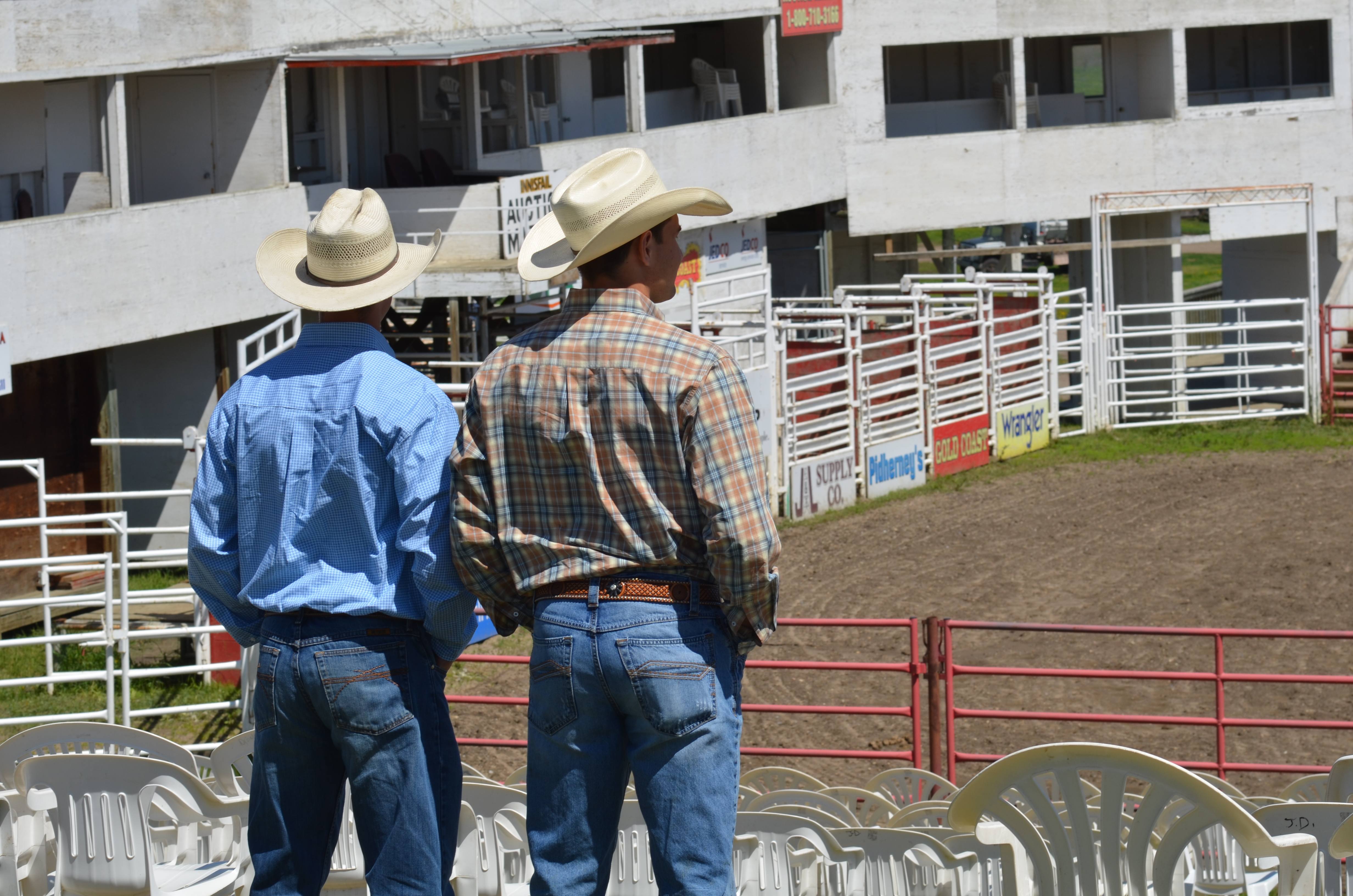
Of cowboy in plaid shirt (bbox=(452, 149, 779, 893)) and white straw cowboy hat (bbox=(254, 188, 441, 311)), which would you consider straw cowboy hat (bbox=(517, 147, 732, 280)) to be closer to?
cowboy in plaid shirt (bbox=(452, 149, 779, 893))

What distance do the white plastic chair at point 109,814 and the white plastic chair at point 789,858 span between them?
1.25 meters

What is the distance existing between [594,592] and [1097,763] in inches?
44.0

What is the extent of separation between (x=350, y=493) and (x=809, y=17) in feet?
77.9

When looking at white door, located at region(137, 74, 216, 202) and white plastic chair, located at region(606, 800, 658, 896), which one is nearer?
white plastic chair, located at region(606, 800, 658, 896)

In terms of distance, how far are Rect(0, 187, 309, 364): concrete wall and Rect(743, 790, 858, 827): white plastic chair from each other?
11.5m

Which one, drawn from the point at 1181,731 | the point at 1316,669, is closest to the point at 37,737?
the point at 1181,731

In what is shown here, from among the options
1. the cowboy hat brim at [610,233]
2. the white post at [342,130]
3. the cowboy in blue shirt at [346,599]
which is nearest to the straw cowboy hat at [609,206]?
the cowboy hat brim at [610,233]

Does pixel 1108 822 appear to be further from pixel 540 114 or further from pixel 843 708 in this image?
pixel 540 114

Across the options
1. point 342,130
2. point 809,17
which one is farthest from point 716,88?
point 342,130

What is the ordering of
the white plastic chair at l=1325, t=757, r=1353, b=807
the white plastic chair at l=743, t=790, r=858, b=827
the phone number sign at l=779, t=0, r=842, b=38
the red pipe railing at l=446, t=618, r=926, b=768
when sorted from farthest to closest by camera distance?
1. the phone number sign at l=779, t=0, r=842, b=38
2. the red pipe railing at l=446, t=618, r=926, b=768
3. the white plastic chair at l=743, t=790, r=858, b=827
4. the white plastic chair at l=1325, t=757, r=1353, b=807

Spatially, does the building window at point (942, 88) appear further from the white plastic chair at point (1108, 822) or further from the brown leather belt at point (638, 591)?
the brown leather belt at point (638, 591)

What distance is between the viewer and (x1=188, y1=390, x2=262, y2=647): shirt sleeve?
3.68 m

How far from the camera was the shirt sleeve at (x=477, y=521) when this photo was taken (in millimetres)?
3441

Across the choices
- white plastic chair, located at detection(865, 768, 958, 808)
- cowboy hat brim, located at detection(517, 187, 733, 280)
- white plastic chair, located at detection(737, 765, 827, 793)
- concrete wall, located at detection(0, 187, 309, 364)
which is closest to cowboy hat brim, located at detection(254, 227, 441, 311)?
cowboy hat brim, located at detection(517, 187, 733, 280)
